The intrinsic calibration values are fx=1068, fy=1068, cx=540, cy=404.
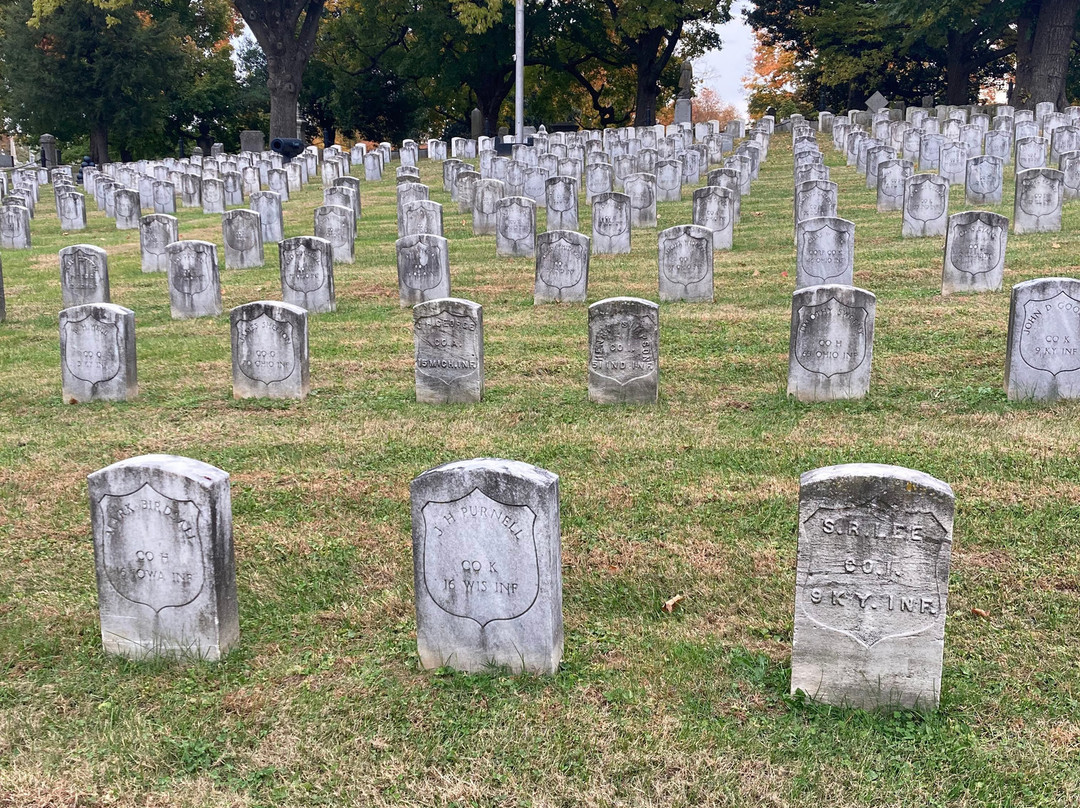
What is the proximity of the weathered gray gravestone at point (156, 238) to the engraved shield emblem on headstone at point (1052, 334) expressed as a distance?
12.2 m

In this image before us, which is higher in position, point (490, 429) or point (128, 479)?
point (128, 479)

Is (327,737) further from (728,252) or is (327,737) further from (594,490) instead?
(728,252)

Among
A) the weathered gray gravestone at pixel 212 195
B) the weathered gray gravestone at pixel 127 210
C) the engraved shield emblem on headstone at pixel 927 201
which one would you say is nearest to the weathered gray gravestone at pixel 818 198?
the engraved shield emblem on headstone at pixel 927 201

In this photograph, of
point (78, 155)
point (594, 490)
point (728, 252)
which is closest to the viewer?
point (594, 490)

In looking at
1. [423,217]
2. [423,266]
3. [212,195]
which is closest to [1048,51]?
[212,195]

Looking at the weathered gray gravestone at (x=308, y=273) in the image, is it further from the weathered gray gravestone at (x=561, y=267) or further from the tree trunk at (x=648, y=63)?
the tree trunk at (x=648, y=63)

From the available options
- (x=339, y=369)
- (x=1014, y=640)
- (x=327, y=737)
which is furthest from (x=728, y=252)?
(x=327, y=737)

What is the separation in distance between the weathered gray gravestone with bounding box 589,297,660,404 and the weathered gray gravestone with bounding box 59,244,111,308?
701 centimetres

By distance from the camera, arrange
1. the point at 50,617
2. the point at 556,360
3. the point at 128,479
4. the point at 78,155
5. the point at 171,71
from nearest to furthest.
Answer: the point at 128,479
the point at 50,617
the point at 556,360
the point at 171,71
the point at 78,155

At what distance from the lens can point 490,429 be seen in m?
7.75

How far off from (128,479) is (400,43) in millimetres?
46000

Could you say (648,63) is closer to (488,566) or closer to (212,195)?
(212,195)

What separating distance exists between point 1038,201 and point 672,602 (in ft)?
40.0

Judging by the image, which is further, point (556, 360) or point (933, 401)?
point (556, 360)
